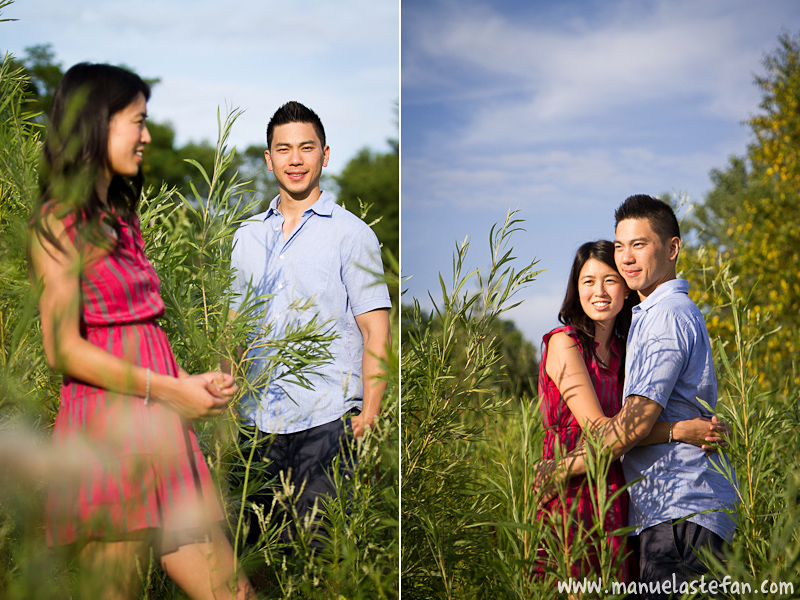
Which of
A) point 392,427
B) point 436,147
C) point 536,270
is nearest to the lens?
point 392,427

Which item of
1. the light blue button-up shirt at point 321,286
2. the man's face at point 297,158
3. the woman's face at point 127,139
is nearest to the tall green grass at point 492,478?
the light blue button-up shirt at point 321,286

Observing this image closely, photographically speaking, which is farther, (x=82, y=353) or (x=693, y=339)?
(x=693, y=339)

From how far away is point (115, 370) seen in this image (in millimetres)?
1062

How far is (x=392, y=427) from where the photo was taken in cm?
146

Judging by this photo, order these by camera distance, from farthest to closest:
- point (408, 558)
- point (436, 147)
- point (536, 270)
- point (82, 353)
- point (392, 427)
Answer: point (436, 147) < point (536, 270) < point (408, 558) < point (392, 427) < point (82, 353)

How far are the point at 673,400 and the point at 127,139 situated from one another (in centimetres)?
146

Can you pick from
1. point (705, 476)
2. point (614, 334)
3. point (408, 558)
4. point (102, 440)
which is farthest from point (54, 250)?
point (705, 476)

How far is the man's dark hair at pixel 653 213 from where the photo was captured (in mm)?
1683

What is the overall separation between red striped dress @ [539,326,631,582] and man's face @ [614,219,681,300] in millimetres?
204

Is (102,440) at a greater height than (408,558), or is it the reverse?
(102,440)

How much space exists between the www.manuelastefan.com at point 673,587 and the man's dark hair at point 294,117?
1.47 meters

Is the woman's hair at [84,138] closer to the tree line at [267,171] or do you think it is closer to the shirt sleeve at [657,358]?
the tree line at [267,171]

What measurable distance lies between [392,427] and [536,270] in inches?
24.9

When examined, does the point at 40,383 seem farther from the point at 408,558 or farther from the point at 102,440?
the point at 408,558
